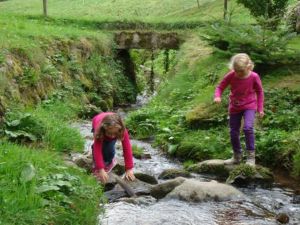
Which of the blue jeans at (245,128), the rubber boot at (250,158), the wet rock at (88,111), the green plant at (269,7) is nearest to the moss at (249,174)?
the rubber boot at (250,158)

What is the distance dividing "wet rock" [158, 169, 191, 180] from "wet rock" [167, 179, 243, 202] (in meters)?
1.15

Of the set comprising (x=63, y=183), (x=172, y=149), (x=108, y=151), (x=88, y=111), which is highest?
(x=63, y=183)

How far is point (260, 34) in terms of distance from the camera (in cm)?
1288

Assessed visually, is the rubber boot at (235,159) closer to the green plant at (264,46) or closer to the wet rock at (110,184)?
the wet rock at (110,184)

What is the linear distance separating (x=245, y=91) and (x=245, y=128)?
0.61 m

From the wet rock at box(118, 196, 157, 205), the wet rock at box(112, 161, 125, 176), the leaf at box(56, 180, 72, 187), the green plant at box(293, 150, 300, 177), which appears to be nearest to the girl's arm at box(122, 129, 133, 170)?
the wet rock at box(118, 196, 157, 205)

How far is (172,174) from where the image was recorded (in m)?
8.56

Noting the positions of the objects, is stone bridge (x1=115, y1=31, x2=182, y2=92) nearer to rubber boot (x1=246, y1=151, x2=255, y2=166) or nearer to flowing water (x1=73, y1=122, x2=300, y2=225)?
rubber boot (x1=246, y1=151, x2=255, y2=166)

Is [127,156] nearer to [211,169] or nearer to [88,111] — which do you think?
[211,169]

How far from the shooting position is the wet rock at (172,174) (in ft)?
28.0

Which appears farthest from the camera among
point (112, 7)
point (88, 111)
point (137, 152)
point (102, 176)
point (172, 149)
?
point (112, 7)

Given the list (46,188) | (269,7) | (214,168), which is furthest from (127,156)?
(269,7)

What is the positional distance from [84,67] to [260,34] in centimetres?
708

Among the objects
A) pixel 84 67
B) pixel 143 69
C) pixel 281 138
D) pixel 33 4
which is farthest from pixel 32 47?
pixel 33 4
